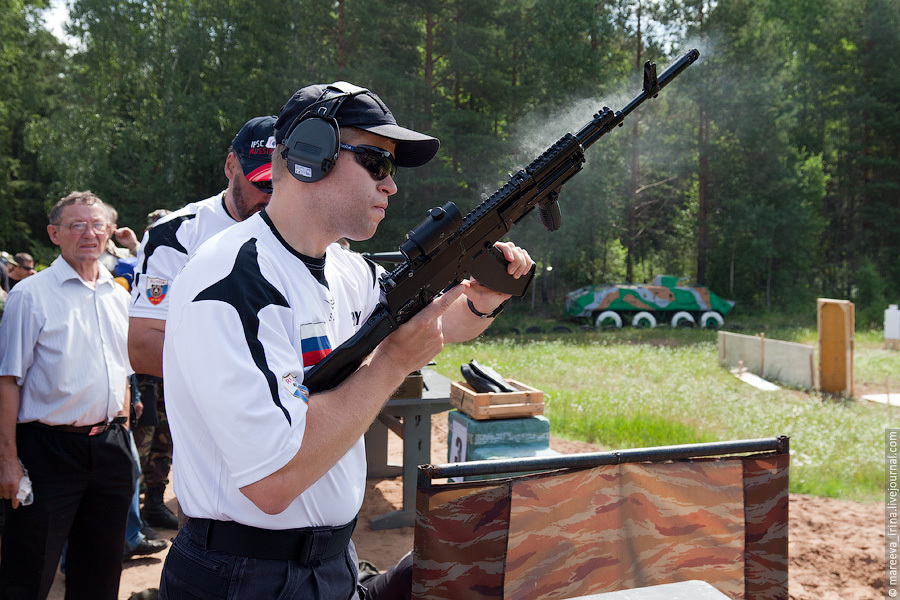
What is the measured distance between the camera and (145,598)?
4.23 meters

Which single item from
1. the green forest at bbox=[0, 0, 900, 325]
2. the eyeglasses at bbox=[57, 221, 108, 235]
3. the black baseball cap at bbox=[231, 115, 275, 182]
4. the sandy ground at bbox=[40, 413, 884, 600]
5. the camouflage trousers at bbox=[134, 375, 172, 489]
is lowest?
the sandy ground at bbox=[40, 413, 884, 600]

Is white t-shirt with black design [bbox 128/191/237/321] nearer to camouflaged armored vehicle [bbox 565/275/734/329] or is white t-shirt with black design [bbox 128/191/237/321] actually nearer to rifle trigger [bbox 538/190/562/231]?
rifle trigger [bbox 538/190/562/231]

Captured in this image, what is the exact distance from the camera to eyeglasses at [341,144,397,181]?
1.92m

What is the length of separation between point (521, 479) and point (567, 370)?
496 inches

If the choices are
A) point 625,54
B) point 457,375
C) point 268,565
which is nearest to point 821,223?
point 625,54

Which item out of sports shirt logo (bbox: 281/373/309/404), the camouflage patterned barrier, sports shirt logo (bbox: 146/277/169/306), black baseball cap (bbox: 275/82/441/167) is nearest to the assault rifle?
sports shirt logo (bbox: 281/373/309/404)

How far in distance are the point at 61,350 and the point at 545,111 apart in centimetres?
2793

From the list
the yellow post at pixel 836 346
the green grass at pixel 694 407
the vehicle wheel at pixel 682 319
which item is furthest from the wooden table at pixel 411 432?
the vehicle wheel at pixel 682 319

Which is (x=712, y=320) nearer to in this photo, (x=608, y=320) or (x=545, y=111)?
(x=608, y=320)

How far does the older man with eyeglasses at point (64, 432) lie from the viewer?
3.20 metres

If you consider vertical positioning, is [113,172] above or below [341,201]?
above

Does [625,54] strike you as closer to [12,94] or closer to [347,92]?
[12,94]

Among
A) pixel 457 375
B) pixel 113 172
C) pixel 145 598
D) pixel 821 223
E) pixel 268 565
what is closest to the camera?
pixel 268 565

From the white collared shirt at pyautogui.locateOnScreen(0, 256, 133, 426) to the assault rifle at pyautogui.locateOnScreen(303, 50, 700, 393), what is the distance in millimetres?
2029
